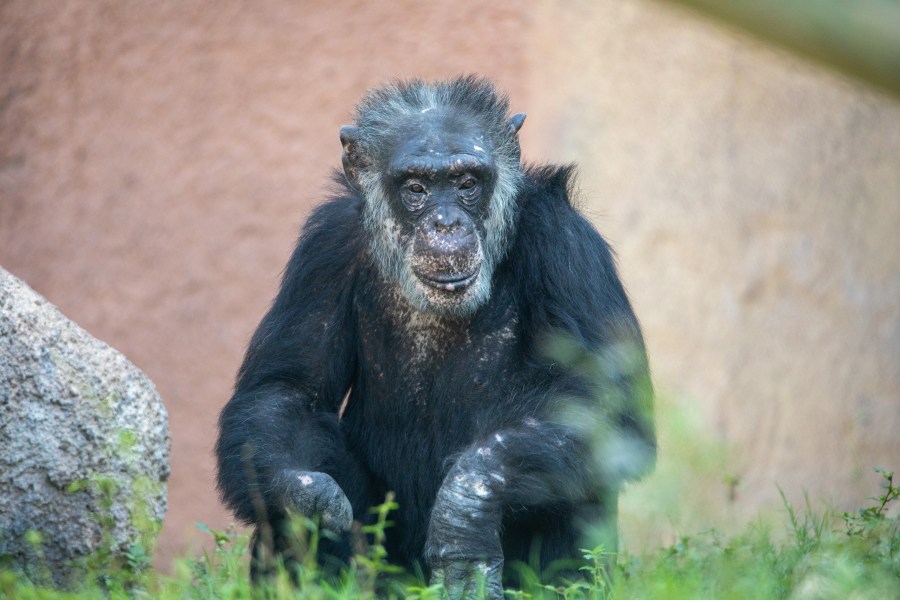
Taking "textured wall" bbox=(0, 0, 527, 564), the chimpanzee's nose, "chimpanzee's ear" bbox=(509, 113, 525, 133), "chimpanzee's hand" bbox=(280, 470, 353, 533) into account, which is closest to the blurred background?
"textured wall" bbox=(0, 0, 527, 564)

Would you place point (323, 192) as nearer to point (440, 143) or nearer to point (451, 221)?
point (440, 143)

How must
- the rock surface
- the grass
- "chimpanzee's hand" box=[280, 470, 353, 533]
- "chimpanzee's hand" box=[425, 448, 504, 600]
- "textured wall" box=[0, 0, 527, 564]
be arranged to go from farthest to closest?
"textured wall" box=[0, 0, 527, 564]
the rock surface
"chimpanzee's hand" box=[280, 470, 353, 533]
"chimpanzee's hand" box=[425, 448, 504, 600]
the grass

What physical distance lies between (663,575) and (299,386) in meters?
1.92

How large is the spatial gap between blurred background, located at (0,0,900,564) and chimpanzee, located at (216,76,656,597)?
294 cm

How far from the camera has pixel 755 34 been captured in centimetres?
188

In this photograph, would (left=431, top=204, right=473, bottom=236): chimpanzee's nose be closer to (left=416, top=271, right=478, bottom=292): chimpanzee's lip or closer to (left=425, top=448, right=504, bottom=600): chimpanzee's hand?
(left=416, top=271, right=478, bottom=292): chimpanzee's lip

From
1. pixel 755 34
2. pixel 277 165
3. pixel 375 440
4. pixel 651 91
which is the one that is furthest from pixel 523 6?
pixel 755 34

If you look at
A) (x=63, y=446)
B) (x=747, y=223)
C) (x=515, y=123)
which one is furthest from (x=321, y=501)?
(x=747, y=223)

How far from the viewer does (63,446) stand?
5371mm

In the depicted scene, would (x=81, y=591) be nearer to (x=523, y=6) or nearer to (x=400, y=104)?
(x=400, y=104)

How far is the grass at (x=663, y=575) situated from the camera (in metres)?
4.15

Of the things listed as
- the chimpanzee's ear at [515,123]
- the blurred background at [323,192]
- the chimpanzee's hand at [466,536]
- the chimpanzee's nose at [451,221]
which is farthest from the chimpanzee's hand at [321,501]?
the blurred background at [323,192]

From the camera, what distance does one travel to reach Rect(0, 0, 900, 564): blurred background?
8773 millimetres

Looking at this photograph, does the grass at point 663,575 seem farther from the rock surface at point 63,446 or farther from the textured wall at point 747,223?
the textured wall at point 747,223
